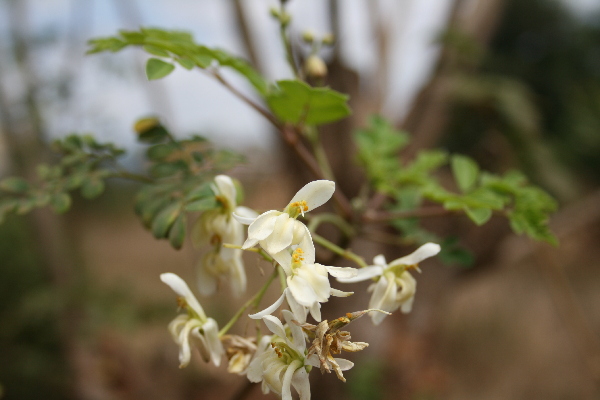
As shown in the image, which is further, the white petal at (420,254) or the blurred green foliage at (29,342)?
the blurred green foliage at (29,342)

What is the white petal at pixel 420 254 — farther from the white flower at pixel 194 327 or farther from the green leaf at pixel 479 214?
the white flower at pixel 194 327

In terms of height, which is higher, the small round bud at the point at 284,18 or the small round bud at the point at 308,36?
the small round bud at the point at 284,18

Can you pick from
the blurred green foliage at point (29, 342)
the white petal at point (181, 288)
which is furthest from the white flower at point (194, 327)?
the blurred green foliage at point (29, 342)

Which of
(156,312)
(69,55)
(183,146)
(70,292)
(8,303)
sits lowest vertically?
(156,312)

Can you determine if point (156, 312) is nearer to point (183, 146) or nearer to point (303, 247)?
point (183, 146)

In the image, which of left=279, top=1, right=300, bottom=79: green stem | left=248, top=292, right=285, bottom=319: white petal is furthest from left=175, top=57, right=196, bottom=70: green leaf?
left=248, top=292, right=285, bottom=319: white petal

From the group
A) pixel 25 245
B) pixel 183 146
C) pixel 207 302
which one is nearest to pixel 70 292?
pixel 25 245

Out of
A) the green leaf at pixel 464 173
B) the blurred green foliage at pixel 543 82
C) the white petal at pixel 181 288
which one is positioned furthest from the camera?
the blurred green foliage at pixel 543 82
